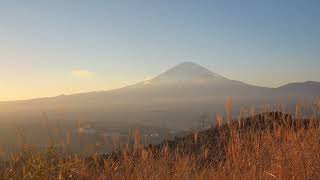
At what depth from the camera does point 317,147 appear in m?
6.48

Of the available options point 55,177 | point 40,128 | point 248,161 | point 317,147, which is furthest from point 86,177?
point 317,147

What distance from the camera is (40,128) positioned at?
639cm

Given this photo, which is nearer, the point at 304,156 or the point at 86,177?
the point at 304,156

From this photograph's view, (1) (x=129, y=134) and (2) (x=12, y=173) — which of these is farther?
(1) (x=129, y=134)

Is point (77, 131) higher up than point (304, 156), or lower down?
higher up

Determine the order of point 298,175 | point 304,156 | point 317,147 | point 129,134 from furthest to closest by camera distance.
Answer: point 129,134 < point 317,147 < point 304,156 < point 298,175

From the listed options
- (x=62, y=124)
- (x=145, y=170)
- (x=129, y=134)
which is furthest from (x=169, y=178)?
(x=62, y=124)

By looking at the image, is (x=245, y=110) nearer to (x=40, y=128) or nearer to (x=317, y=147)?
(x=317, y=147)

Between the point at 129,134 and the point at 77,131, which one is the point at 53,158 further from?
the point at 129,134

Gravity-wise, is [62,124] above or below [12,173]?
above

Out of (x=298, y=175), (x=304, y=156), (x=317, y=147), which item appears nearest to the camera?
(x=298, y=175)

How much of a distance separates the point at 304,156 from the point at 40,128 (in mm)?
3394

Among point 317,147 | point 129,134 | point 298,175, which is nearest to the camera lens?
point 298,175

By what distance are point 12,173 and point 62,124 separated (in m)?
0.89
